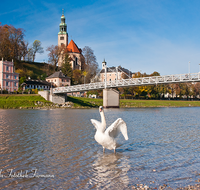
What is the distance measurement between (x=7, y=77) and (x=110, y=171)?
59515 mm

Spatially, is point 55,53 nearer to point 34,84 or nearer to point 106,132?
point 34,84

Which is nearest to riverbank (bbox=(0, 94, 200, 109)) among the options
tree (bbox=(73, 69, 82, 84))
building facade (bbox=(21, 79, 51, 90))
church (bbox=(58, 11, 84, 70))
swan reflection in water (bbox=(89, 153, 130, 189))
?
building facade (bbox=(21, 79, 51, 90))

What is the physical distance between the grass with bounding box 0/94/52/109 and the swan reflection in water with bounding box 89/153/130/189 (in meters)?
40.0

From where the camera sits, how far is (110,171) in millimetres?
7016

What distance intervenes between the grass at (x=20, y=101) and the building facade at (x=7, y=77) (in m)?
10.9

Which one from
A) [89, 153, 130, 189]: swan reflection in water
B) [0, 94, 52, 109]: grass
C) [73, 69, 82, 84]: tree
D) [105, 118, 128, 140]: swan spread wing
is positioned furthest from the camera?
[73, 69, 82, 84]: tree

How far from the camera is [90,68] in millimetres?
104812

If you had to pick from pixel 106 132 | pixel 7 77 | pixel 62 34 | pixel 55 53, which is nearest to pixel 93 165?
pixel 106 132

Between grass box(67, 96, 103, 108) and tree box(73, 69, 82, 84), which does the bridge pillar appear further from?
tree box(73, 69, 82, 84)

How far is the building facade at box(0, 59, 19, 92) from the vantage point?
194 ft

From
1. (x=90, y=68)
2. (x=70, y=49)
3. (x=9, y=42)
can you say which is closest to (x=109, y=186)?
(x=9, y=42)

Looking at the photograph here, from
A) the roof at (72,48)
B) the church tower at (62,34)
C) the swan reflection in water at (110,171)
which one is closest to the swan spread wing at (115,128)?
the swan reflection in water at (110,171)

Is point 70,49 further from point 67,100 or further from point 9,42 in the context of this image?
point 67,100

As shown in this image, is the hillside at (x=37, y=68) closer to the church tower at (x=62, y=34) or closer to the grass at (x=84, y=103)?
the church tower at (x=62, y=34)
